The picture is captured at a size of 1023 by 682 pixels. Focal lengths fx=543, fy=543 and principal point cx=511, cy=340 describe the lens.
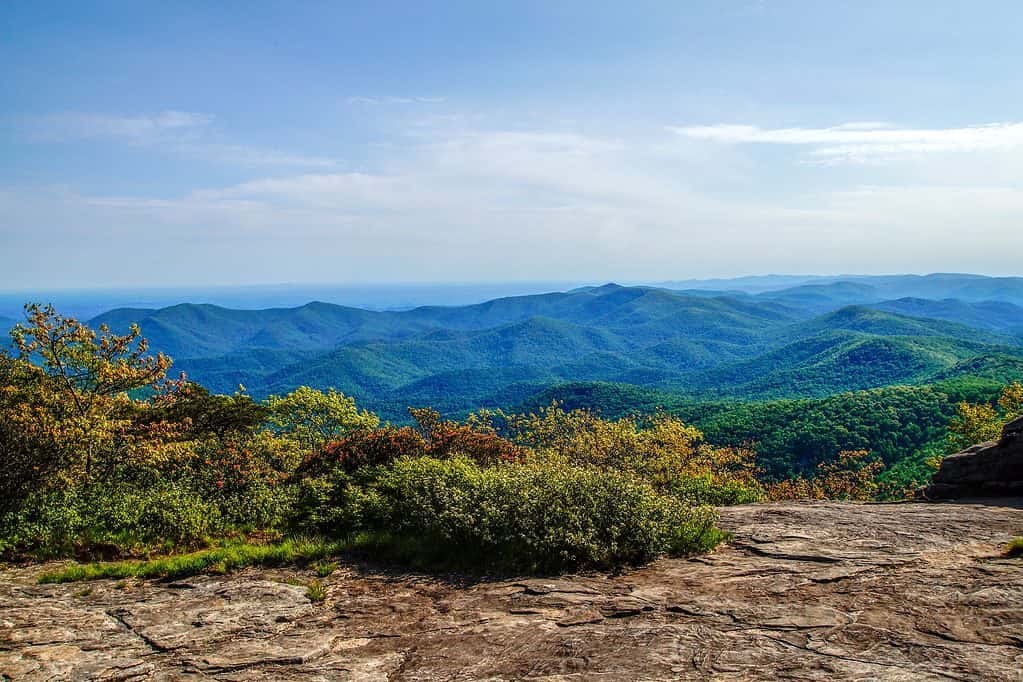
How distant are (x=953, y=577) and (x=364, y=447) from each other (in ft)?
46.9

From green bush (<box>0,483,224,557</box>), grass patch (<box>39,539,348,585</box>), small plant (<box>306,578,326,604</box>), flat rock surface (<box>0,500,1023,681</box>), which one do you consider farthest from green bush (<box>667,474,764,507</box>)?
green bush (<box>0,483,224,557</box>)

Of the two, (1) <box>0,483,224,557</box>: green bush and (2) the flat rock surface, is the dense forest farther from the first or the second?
(2) the flat rock surface

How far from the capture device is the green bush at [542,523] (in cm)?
956

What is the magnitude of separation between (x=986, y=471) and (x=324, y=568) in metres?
15.7

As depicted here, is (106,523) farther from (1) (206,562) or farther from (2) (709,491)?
(2) (709,491)

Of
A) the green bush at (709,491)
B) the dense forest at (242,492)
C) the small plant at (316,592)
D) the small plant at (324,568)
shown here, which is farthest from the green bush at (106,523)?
the green bush at (709,491)

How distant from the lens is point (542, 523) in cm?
1005

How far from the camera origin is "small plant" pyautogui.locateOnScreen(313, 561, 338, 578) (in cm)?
996

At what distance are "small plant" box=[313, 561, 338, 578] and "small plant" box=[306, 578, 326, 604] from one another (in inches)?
19.5

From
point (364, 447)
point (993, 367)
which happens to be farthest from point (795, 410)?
point (364, 447)

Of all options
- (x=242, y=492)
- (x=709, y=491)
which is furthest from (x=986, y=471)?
(x=242, y=492)

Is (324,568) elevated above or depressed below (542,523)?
below

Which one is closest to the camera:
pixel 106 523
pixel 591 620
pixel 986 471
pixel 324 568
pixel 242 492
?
pixel 591 620

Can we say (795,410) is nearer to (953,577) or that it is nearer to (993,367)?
(993,367)
